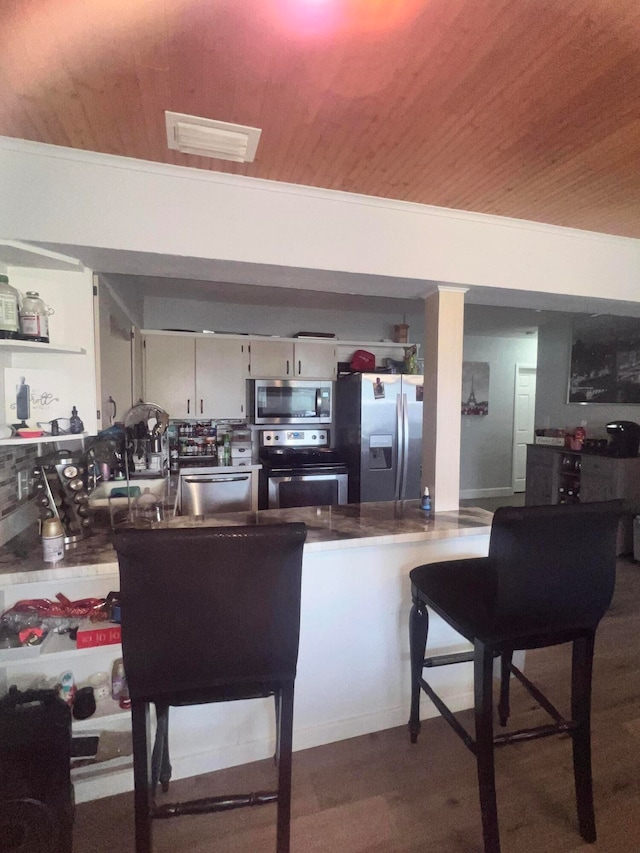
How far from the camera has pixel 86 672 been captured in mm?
1542

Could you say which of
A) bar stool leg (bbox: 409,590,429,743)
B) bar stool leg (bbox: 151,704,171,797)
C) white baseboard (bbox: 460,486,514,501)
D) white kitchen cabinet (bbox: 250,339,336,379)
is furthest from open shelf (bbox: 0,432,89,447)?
white baseboard (bbox: 460,486,514,501)

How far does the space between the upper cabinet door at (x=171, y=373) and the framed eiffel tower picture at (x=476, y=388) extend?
11.8 ft

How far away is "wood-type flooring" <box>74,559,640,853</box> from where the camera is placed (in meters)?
1.32

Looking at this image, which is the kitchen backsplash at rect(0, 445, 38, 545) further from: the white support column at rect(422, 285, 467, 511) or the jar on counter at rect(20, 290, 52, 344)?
the white support column at rect(422, 285, 467, 511)

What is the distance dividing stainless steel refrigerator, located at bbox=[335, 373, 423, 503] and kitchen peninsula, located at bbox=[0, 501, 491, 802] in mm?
1724

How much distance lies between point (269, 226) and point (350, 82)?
60 centimetres

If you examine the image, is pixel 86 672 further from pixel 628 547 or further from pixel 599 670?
pixel 628 547

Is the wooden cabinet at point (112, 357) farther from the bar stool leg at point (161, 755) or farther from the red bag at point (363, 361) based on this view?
the red bag at point (363, 361)

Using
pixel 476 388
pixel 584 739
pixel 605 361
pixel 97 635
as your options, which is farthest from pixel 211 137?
pixel 476 388

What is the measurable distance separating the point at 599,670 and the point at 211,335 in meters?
3.64

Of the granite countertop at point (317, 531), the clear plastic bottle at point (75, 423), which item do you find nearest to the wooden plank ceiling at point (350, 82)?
the clear plastic bottle at point (75, 423)

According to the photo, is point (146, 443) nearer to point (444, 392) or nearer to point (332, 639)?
point (332, 639)

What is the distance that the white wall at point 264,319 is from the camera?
4020 mm

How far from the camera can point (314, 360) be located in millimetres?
4090
